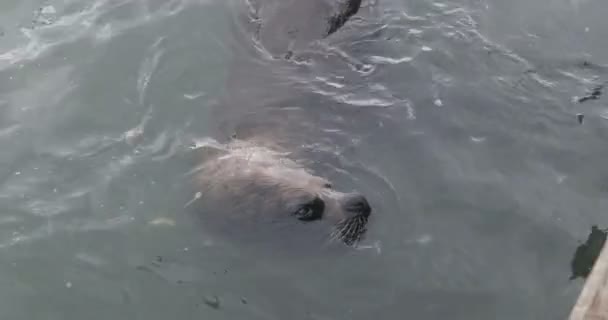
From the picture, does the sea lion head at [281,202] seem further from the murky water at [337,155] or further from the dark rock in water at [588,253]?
the dark rock in water at [588,253]

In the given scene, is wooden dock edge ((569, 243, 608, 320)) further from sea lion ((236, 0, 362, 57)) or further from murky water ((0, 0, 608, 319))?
sea lion ((236, 0, 362, 57))

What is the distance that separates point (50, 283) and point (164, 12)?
4433 mm

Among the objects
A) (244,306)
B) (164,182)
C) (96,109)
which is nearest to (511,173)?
(244,306)

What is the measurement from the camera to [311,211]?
7.36 metres

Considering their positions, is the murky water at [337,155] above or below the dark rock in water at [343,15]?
below

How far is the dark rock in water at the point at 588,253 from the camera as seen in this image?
7543 mm

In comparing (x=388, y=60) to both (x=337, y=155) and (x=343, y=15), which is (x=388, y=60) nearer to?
(x=343, y=15)

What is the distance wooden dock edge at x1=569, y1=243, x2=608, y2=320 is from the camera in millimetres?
6414

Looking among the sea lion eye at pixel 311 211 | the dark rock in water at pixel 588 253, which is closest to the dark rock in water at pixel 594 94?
the dark rock in water at pixel 588 253

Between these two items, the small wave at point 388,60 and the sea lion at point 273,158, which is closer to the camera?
the sea lion at point 273,158

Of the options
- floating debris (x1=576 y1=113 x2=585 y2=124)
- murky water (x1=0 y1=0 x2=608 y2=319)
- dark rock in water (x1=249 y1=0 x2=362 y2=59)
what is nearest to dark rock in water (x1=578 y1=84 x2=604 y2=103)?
murky water (x1=0 y1=0 x2=608 y2=319)

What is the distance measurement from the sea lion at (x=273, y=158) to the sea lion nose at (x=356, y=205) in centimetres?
1

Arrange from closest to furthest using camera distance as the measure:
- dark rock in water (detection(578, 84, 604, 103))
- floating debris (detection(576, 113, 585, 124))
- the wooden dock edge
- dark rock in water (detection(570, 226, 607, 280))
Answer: the wooden dock edge
dark rock in water (detection(570, 226, 607, 280))
floating debris (detection(576, 113, 585, 124))
dark rock in water (detection(578, 84, 604, 103))

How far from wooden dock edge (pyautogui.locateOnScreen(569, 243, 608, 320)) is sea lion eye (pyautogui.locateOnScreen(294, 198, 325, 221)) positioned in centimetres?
256
